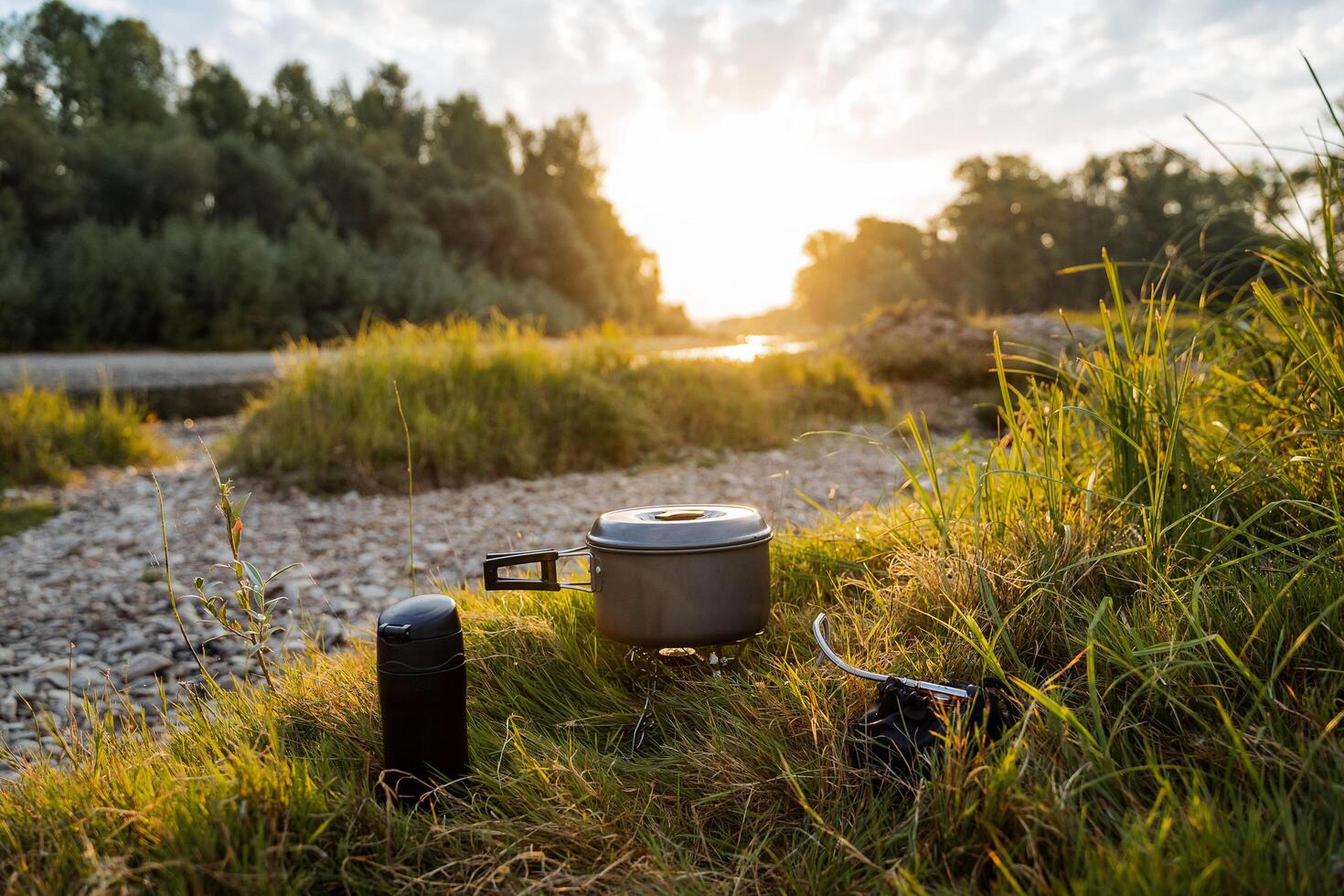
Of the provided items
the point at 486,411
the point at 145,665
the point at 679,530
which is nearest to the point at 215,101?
the point at 486,411

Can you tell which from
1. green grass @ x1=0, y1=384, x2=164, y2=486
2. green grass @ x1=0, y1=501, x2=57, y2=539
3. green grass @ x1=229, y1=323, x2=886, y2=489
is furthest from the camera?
green grass @ x1=0, y1=384, x2=164, y2=486

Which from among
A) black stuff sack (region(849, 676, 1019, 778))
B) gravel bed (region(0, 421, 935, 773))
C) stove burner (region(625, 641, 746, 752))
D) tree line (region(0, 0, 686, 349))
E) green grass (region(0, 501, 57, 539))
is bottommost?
gravel bed (region(0, 421, 935, 773))

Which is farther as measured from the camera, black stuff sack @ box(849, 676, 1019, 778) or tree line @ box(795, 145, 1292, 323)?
tree line @ box(795, 145, 1292, 323)

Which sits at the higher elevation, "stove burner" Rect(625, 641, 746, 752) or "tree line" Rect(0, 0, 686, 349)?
"tree line" Rect(0, 0, 686, 349)

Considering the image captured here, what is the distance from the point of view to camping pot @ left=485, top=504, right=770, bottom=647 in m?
2.01

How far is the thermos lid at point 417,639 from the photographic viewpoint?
1.73 metres

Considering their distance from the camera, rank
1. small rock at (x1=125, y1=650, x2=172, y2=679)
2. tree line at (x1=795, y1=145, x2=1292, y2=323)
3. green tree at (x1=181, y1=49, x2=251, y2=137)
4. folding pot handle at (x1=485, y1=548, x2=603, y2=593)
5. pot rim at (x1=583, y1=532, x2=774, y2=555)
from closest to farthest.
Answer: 1. pot rim at (x1=583, y1=532, x2=774, y2=555)
2. folding pot handle at (x1=485, y1=548, x2=603, y2=593)
3. small rock at (x1=125, y1=650, x2=172, y2=679)
4. green tree at (x1=181, y1=49, x2=251, y2=137)
5. tree line at (x1=795, y1=145, x2=1292, y2=323)

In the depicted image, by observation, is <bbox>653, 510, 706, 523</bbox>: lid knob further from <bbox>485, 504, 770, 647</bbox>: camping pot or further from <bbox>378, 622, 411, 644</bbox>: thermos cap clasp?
<bbox>378, 622, 411, 644</bbox>: thermos cap clasp

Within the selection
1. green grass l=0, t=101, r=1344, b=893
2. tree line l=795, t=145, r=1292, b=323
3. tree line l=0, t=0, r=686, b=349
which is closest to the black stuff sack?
green grass l=0, t=101, r=1344, b=893

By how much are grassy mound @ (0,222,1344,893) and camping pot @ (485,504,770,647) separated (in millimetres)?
211

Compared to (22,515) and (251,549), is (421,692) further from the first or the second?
(22,515)

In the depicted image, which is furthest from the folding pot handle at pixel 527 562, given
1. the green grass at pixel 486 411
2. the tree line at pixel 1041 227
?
the tree line at pixel 1041 227

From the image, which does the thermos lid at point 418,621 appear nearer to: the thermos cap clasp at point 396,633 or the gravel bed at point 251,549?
the thermos cap clasp at point 396,633

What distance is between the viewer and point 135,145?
22.9 meters
